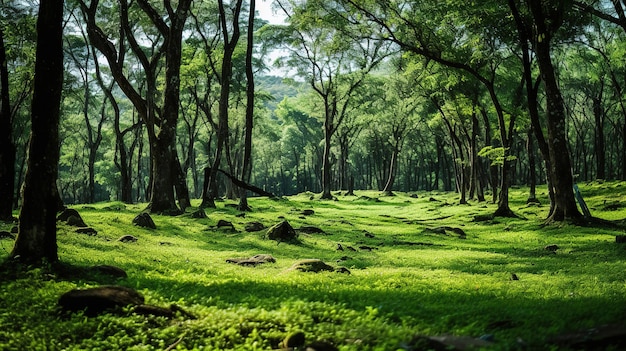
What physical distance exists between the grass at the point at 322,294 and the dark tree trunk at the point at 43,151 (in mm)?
593

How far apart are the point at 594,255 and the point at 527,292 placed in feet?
18.1

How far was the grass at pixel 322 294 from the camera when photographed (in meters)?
5.01

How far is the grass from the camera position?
5.01m

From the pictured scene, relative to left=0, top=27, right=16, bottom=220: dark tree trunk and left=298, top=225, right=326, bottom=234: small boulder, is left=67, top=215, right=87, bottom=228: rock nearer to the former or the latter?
left=0, top=27, right=16, bottom=220: dark tree trunk

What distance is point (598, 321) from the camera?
16.8 feet

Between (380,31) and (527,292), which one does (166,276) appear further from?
(380,31)

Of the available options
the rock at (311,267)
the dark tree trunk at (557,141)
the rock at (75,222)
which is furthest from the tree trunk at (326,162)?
the rock at (311,267)

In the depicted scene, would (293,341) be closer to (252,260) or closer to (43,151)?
(43,151)

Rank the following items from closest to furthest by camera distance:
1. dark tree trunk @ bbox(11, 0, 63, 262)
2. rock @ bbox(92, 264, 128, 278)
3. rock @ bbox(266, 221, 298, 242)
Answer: dark tree trunk @ bbox(11, 0, 63, 262) < rock @ bbox(92, 264, 128, 278) < rock @ bbox(266, 221, 298, 242)

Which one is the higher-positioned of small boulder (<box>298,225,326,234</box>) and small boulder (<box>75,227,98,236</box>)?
small boulder (<box>75,227,98,236</box>)

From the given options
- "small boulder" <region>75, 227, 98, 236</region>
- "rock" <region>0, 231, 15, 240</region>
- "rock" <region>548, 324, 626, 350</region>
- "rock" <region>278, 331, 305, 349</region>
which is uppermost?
"rock" <region>0, 231, 15, 240</region>

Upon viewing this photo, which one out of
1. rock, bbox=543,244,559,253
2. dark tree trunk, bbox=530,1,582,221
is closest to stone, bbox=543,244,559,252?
rock, bbox=543,244,559,253

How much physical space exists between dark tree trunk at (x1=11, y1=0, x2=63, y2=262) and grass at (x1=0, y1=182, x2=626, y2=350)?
593mm

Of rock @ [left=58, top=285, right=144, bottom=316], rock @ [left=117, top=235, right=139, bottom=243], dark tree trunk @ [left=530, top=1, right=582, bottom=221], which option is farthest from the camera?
dark tree trunk @ [left=530, top=1, right=582, bottom=221]
